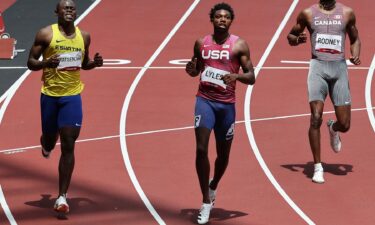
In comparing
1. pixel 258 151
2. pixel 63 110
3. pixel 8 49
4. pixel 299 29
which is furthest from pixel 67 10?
pixel 8 49

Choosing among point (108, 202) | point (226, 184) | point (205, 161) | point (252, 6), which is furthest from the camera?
point (252, 6)

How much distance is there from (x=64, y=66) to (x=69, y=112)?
474 millimetres

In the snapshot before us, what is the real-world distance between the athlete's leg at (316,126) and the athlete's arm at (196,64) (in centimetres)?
214

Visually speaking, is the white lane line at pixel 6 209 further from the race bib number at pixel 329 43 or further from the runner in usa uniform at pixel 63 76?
the race bib number at pixel 329 43

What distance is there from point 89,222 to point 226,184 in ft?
7.00

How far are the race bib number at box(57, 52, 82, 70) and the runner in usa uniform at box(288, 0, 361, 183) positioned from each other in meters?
2.77

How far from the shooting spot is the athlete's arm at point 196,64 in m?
11.3

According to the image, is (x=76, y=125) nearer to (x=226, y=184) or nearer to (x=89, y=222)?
(x=89, y=222)

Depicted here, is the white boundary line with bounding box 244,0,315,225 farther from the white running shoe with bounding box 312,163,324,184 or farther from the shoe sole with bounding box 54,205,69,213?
the shoe sole with bounding box 54,205,69,213

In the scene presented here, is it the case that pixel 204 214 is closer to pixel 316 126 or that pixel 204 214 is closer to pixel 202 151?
pixel 202 151

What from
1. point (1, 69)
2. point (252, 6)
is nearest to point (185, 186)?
point (1, 69)

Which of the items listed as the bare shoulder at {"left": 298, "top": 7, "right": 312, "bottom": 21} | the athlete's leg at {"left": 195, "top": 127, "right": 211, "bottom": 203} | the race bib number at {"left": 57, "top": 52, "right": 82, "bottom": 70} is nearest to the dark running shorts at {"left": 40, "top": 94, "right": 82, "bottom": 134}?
the race bib number at {"left": 57, "top": 52, "right": 82, "bottom": 70}

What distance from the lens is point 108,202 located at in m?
12.1

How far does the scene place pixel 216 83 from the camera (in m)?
11.2
